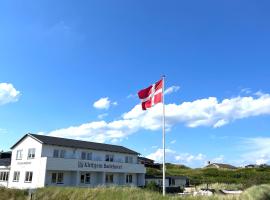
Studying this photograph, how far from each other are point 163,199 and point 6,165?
143 ft

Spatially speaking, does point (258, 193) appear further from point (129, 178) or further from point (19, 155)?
point (129, 178)

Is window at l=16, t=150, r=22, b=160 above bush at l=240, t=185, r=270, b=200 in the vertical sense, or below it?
above

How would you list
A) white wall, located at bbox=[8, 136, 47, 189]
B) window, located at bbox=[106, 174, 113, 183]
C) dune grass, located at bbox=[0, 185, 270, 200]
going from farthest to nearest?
window, located at bbox=[106, 174, 113, 183]
white wall, located at bbox=[8, 136, 47, 189]
dune grass, located at bbox=[0, 185, 270, 200]

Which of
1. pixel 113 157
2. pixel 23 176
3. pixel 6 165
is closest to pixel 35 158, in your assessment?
pixel 23 176

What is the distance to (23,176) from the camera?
53.8 meters

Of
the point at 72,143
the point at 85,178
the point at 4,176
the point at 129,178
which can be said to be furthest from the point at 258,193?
the point at 4,176

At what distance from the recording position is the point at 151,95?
83.2 feet

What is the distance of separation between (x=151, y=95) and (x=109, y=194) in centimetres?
731

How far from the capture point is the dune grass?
1805cm

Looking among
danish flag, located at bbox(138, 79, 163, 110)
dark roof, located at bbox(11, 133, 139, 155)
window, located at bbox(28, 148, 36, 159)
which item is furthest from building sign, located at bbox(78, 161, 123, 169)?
danish flag, located at bbox(138, 79, 163, 110)

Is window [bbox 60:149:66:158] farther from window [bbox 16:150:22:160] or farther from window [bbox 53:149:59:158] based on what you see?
window [bbox 16:150:22:160]

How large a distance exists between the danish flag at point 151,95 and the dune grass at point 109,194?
5.75 metres

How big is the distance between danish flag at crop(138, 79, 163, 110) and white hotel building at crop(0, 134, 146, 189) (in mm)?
28320

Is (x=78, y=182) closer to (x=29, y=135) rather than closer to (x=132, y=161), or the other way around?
(x=29, y=135)
